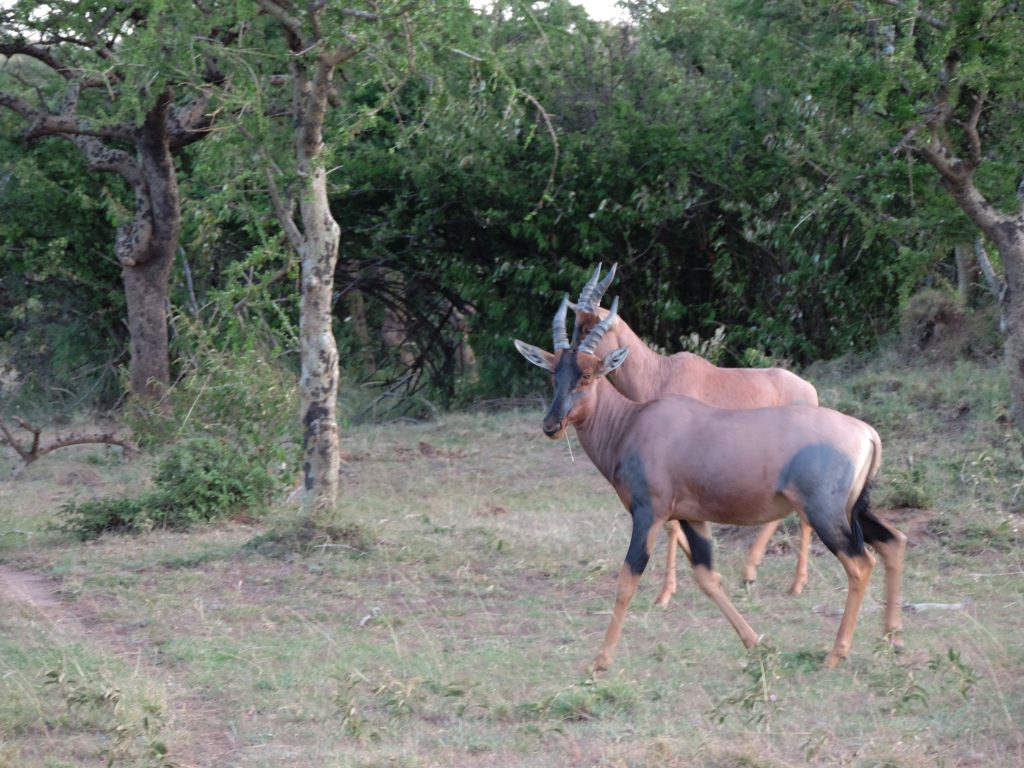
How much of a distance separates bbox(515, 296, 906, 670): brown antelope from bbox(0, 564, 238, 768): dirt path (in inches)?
72.5

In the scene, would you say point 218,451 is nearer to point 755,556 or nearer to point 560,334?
point 560,334

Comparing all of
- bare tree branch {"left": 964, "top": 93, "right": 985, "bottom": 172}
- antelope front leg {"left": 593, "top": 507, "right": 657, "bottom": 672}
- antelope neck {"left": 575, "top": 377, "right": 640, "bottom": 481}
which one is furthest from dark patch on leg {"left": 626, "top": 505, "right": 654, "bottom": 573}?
bare tree branch {"left": 964, "top": 93, "right": 985, "bottom": 172}

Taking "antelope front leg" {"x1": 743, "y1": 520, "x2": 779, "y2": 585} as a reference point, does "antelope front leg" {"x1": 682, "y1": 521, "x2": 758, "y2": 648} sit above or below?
above

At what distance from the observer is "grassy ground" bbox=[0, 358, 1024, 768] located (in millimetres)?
5395

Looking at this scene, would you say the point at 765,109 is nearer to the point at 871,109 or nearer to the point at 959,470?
the point at 871,109

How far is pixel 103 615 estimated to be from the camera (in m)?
7.73

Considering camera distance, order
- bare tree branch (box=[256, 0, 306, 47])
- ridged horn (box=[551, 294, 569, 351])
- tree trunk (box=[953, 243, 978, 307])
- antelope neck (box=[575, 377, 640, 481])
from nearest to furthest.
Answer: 1. antelope neck (box=[575, 377, 640, 481])
2. ridged horn (box=[551, 294, 569, 351])
3. bare tree branch (box=[256, 0, 306, 47])
4. tree trunk (box=[953, 243, 978, 307])

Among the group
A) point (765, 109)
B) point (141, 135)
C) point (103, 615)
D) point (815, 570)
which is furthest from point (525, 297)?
point (103, 615)

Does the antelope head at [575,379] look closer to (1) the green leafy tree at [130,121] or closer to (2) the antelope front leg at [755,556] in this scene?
(2) the antelope front leg at [755,556]

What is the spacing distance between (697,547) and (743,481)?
1.46ft

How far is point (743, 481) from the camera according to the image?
6609 mm

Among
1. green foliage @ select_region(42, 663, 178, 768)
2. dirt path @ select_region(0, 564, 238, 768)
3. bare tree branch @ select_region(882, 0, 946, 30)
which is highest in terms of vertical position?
bare tree branch @ select_region(882, 0, 946, 30)

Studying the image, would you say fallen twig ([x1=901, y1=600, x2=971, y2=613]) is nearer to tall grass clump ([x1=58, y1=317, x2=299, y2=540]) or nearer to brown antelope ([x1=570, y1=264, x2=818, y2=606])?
brown antelope ([x1=570, y1=264, x2=818, y2=606])

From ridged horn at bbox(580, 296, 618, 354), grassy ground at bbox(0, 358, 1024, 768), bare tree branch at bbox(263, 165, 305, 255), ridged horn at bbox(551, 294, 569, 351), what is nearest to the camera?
grassy ground at bbox(0, 358, 1024, 768)
